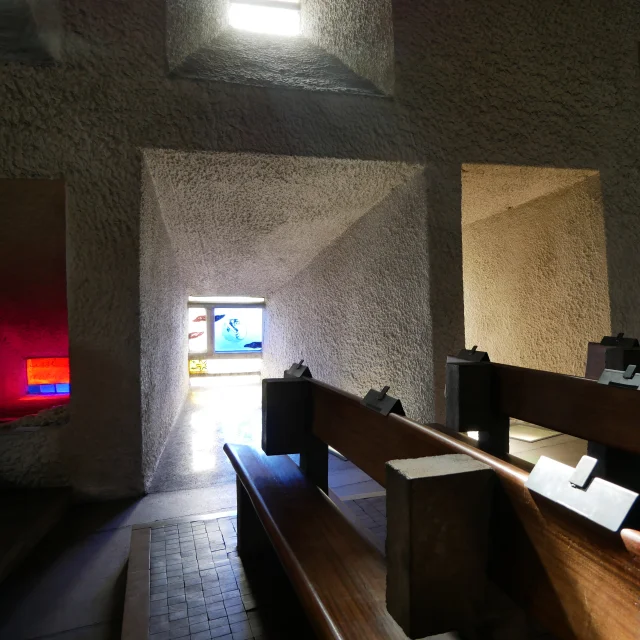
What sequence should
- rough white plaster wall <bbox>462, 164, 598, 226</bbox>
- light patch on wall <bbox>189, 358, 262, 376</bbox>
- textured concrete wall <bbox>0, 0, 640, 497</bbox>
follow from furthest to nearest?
light patch on wall <bbox>189, 358, 262, 376</bbox>
rough white plaster wall <bbox>462, 164, 598, 226</bbox>
textured concrete wall <bbox>0, 0, 640, 497</bbox>

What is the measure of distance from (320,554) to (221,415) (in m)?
3.65

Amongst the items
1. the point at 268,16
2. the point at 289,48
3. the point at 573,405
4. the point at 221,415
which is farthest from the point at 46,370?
the point at 573,405

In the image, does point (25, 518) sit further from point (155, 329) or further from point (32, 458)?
point (155, 329)

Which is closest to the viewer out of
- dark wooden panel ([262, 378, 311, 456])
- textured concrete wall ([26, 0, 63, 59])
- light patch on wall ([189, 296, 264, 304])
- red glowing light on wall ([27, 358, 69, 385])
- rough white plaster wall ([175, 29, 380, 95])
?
dark wooden panel ([262, 378, 311, 456])

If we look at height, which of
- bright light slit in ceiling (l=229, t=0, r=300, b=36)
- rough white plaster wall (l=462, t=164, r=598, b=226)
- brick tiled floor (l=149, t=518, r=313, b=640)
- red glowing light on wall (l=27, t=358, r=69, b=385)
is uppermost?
bright light slit in ceiling (l=229, t=0, r=300, b=36)

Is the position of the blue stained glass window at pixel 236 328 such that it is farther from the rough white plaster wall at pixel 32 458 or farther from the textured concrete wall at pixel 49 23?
the textured concrete wall at pixel 49 23

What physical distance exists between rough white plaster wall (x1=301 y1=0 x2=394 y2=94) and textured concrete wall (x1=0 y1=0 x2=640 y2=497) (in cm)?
8

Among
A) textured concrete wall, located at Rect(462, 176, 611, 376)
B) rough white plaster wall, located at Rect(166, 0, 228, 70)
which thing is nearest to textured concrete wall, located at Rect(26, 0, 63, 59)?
rough white plaster wall, located at Rect(166, 0, 228, 70)

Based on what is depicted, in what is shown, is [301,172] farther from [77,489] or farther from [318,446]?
[77,489]

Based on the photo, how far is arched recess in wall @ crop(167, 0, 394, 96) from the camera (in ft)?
8.77

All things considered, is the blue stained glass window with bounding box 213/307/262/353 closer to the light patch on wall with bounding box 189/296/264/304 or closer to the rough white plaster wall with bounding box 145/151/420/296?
the light patch on wall with bounding box 189/296/264/304

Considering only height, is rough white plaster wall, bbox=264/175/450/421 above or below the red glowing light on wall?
above

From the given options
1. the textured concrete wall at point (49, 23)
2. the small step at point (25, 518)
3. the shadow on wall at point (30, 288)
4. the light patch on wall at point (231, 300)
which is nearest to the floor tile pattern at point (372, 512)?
the small step at point (25, 518)

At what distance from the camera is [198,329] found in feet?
23.1
